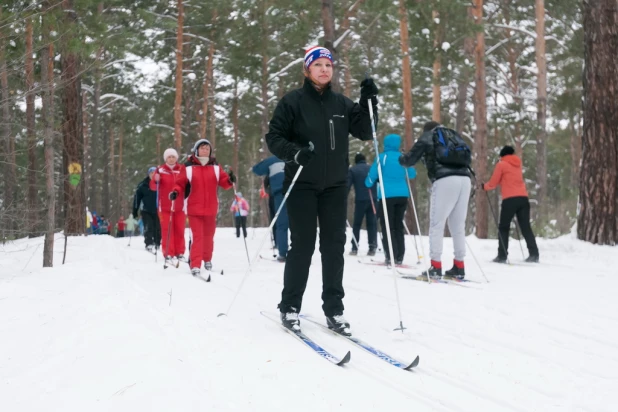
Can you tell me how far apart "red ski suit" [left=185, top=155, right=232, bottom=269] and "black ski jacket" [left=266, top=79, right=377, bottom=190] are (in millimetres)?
3802

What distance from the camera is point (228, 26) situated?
75.6 feet

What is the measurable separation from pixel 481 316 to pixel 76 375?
327cm

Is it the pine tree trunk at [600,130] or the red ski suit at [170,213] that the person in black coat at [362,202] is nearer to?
the red ski suit at [170,213]

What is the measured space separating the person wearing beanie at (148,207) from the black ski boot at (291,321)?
7025mm

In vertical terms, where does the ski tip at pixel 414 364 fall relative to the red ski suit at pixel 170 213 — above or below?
below

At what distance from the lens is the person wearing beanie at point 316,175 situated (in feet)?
13.7

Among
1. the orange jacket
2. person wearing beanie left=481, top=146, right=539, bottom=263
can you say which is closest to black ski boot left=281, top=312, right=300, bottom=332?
person wearing beanie left=481, top=146, right=539, bottom=263

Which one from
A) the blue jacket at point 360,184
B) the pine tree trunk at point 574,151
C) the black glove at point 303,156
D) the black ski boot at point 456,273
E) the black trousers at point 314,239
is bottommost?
the black ski boot at point 456,273

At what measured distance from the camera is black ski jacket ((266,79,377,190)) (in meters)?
4.18

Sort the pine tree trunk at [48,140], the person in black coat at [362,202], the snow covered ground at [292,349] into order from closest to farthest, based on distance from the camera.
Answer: the snow covered ground at [292,349] → the pine tree trunk at [48,140] → the person in black coat at [362,202]

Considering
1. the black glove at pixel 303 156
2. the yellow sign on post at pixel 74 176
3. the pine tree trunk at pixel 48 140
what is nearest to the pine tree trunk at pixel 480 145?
the yellow sign on post at pixel 74 176

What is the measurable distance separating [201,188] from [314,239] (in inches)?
159

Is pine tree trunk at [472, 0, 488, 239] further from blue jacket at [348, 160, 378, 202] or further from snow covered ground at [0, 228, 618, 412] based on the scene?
snow covered ground at [0, 228, 618, 412]

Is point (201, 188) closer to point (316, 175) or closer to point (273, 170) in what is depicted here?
point (273, 170)
